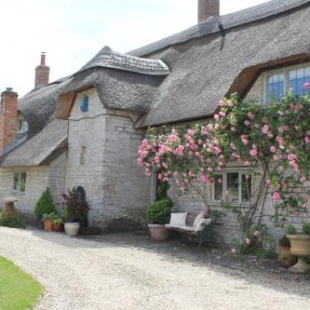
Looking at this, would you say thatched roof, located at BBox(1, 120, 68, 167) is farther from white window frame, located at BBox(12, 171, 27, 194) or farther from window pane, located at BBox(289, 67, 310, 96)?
window pane, located at BBox(289, 67, 310, 96)

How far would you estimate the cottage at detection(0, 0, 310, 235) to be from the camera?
1142 centimetres

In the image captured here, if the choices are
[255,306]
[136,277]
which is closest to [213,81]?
[136,277]

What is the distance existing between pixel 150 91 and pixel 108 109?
1690mm

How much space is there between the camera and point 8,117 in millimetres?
21922

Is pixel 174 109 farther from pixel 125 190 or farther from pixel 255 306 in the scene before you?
pixel 255 306

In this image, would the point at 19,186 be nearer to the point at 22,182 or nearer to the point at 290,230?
the point at 22,182

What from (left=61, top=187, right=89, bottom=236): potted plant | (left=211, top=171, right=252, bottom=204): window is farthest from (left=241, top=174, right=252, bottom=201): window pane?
(left=61, top=187, right=89, bottom=236): potted plant

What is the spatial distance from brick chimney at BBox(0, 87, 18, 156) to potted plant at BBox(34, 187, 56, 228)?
6.65 metres

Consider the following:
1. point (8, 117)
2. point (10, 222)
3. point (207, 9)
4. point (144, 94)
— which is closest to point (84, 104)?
point (144, 94)

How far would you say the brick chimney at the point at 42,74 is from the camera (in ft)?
98.8

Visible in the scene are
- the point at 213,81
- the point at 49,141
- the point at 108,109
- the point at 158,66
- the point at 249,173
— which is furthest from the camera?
the point at 49,141

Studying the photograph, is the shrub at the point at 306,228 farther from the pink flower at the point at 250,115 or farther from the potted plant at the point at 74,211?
the potted plant at the point at 74,211

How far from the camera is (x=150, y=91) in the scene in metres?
15.2

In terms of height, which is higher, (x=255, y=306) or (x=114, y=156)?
(x=114, y=156)
